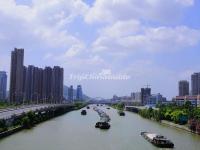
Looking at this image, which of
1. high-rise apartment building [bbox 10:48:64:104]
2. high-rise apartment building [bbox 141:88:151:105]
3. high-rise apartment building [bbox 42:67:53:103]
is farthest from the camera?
high-rise apartment building [bbox 141:88:151:105]

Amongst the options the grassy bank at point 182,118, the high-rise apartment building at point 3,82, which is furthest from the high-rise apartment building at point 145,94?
the grassy bank at point 182,118

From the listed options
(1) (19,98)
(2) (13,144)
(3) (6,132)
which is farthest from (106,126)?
(1) (19,98)

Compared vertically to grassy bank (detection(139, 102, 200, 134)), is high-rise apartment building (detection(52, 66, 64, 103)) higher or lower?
higher

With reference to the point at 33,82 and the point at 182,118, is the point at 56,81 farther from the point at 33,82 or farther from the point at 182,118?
the point at 182,118

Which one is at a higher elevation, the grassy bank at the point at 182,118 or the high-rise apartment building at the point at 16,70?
the high-rise apartment building at the point at 16,70

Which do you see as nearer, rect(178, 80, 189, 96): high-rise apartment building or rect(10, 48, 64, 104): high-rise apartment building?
rect(10, 48, 64, 104): high-rise apartment building

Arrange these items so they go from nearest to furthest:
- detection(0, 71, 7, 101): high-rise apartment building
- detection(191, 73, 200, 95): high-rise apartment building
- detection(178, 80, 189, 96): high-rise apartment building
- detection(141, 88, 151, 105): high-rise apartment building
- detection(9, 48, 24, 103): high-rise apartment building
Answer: detection(9, 48, 24, 103): high-rise apartment building → detection(0, 71, 7, 101): high-rise apartment building → detection(191, 73, 200, 95): high-rise apartment building → detection(178, 80, 189, 96): high-rise apartment building → detection(141, 88, 151, 105): high-rise apartment building

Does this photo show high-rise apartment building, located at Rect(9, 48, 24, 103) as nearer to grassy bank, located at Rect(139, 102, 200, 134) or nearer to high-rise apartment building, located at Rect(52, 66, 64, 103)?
high-rise apartment building, located at Rect(52, 66, 64, 103)

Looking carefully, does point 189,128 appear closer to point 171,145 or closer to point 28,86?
point 171,145

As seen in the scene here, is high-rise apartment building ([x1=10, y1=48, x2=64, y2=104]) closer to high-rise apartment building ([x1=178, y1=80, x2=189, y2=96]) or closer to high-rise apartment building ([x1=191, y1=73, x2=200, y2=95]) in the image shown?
high-rise apartment building ([x1=191, y1=73, x2=200, y2=95])

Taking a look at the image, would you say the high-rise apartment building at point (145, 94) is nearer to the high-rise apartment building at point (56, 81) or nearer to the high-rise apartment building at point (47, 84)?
the high-rise apartment building at point (56, 81)

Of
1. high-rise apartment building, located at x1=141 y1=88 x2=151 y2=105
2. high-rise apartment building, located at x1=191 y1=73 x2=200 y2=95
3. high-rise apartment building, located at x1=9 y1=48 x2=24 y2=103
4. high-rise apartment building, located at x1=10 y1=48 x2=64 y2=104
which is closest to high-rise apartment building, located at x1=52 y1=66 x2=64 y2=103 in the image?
high-rise apartment building, located at x1=10 y1=48 x2=64 y2=104
